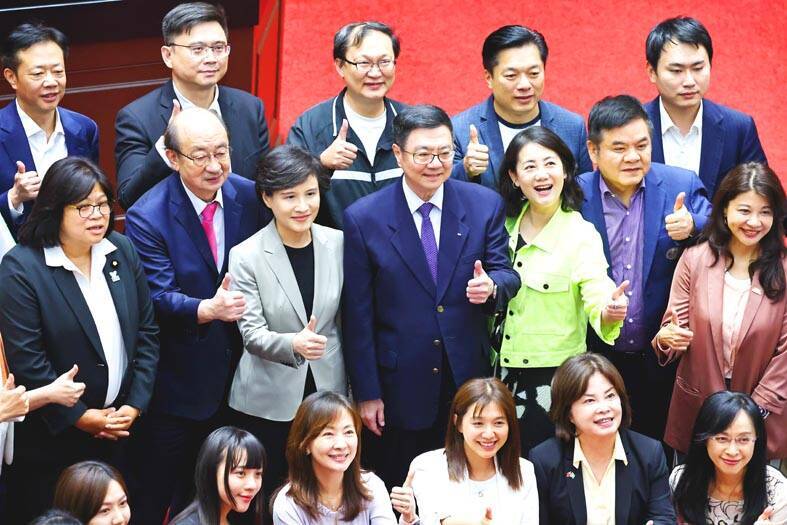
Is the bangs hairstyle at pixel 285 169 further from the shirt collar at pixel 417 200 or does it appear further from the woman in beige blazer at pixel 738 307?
the woman in beige blazer at pixel 738 307

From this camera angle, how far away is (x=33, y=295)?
2814 millimetres

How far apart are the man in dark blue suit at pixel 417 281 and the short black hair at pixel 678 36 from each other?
68 cm

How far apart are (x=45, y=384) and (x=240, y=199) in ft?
1.99

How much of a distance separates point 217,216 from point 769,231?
1.21m

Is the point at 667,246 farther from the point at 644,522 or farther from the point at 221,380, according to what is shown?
the point at 221,380

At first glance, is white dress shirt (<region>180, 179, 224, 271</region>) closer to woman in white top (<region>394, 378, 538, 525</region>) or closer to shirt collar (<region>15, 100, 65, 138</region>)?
shirt collar (<region>15, 100, 65, 138</region>)

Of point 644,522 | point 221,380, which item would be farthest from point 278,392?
point 644,522

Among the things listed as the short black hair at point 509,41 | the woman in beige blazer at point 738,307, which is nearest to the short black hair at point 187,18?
the short black hair at point 509,41

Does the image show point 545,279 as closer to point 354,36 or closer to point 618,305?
point 618,305

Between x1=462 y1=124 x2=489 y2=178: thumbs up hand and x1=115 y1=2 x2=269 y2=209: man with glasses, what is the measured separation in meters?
0.50

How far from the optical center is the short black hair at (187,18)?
10.8 ft

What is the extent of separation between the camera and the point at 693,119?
344 centimetres

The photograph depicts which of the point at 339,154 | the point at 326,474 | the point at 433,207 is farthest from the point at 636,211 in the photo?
the point at 326,474

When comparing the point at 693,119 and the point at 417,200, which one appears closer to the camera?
the point at 417,200
